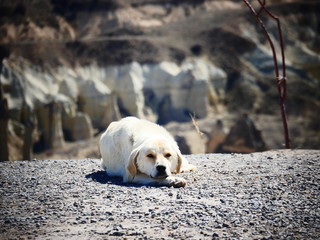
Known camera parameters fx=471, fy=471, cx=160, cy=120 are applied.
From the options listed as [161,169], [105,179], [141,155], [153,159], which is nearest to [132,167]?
[141,155]

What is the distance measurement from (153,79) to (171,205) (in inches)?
1839

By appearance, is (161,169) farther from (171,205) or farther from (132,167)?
(171,205)

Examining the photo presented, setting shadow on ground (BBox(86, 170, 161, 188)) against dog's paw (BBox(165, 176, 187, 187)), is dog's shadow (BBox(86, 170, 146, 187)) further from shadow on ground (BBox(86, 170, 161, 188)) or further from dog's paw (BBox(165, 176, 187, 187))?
dog's paw (BBox(165, 176, 187, 187))

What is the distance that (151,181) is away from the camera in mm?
9047

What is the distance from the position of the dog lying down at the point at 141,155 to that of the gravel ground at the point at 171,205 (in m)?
0.28

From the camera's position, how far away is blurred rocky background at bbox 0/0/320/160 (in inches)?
1753

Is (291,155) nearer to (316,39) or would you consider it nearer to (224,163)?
(224,163)

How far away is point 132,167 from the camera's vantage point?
9242 mm

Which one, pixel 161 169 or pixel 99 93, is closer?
pixel 161 169

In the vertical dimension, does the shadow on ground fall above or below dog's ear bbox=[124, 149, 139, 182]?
below

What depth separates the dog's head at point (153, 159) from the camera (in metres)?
8.86

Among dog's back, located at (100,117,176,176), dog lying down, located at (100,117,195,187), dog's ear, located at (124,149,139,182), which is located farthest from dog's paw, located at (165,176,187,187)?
dog's back, located at (100,117,176,176)

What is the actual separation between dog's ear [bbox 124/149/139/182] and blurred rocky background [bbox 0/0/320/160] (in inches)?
903

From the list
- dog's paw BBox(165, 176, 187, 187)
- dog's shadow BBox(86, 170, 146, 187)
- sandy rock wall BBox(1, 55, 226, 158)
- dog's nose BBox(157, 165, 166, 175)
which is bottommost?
sandy rock wall BBox(1, 55, 226, 158)
